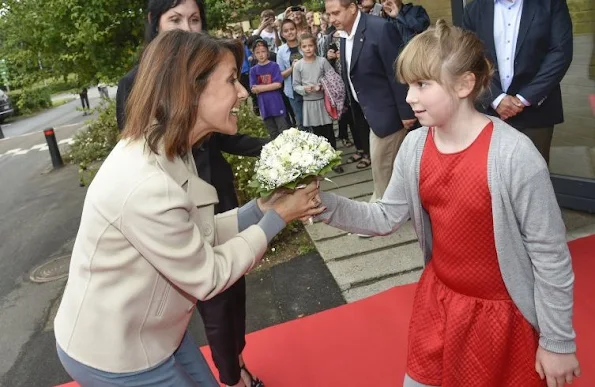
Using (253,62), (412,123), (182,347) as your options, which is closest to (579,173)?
(412,123)

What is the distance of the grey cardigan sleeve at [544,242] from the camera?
163cm

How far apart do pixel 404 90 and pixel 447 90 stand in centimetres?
270

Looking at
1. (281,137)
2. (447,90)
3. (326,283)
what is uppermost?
(447,90)

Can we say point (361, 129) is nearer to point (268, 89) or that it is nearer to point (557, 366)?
point (268, 89)

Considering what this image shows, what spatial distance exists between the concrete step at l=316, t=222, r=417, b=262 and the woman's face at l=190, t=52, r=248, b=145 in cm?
304

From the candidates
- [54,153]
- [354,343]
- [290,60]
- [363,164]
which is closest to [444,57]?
[354,343]

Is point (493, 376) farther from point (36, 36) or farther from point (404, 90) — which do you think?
point (36, 36)

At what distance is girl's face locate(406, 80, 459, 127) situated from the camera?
5.80ft

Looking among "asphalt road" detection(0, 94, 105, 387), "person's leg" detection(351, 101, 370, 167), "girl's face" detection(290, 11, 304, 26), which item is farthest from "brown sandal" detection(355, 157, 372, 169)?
"asphalt road" detection(0, 94, 105, 387)

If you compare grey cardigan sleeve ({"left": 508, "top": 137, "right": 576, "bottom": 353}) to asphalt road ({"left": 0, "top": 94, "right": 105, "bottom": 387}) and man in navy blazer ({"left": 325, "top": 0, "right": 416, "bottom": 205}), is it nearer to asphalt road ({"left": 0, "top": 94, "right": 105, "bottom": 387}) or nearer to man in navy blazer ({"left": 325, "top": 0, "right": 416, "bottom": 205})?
man in navy blazer ({"left": 325, "top": 0, "right": 416, "bottom": 205})

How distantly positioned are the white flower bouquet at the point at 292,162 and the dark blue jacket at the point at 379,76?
8.12ft

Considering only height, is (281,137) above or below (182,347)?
above

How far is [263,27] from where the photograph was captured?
10.2m

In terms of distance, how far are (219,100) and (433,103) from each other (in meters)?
0.74
